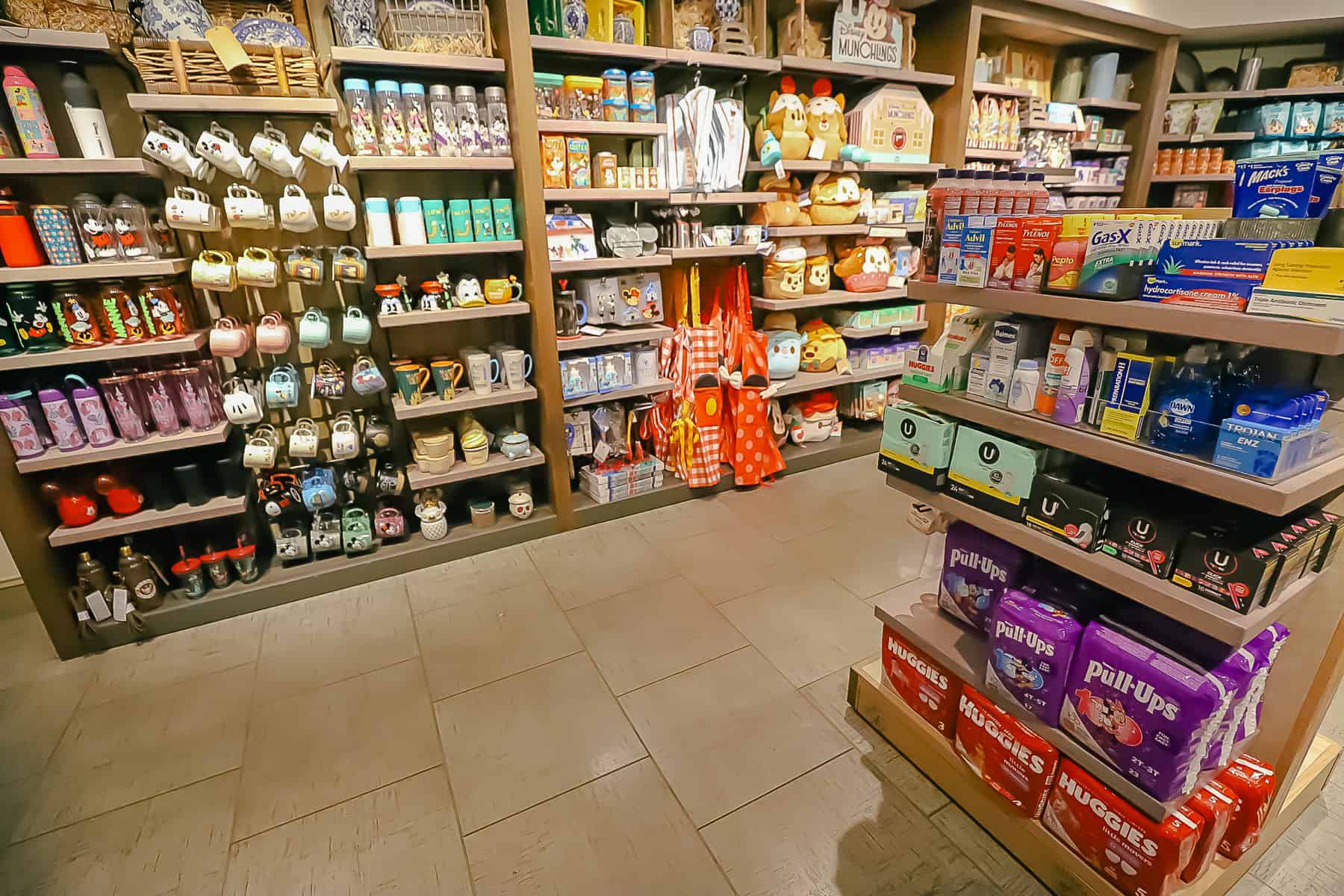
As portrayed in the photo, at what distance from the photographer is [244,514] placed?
2.63 m

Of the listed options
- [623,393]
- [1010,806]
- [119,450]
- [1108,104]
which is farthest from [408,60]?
[1108,104]

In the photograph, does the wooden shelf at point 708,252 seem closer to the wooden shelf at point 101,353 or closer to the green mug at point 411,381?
the green mug at point 411,381

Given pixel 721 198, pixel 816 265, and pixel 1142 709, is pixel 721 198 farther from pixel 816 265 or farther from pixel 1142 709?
pixel 1142 709

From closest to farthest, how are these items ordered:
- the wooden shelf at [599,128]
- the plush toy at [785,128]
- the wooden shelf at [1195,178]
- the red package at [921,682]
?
the red package at [921,682], the wooden shelf at [599,128], the plush toy at [785,128], the wooden shelf at [1195,178]

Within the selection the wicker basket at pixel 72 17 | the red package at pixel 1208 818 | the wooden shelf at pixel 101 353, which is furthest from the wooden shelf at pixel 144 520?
the red package at pixel 1208 818

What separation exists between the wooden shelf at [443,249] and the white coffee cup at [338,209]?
0.11m

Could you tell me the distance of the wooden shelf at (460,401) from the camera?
2.62 m

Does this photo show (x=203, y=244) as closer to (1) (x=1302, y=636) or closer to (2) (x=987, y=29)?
(1) (x=1302, y=636)

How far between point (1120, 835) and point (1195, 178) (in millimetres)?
4782

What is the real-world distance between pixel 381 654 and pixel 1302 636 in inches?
103

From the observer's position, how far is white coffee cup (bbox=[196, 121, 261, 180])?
2101mm

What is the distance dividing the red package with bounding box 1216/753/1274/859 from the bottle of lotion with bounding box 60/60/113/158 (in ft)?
11.6

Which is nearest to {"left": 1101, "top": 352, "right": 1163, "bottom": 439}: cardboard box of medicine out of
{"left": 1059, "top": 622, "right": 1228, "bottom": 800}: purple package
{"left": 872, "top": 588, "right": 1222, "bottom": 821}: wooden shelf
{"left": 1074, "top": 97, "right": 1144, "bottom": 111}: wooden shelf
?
{"left": 1059, "top": 622, "right": 1228, "bottom": 800}: purple package

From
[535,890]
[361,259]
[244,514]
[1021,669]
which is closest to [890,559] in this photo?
[1021,669]
